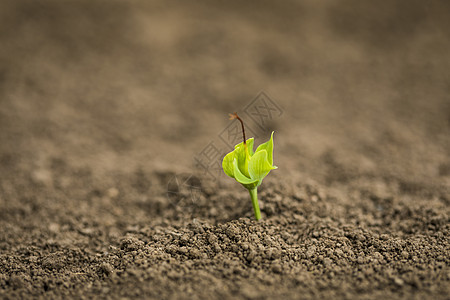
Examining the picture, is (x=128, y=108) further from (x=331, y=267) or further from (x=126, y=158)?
(x=331, y=267)

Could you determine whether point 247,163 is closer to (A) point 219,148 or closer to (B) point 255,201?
(B) point 255,201

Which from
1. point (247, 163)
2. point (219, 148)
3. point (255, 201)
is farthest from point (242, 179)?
point (219, 148)

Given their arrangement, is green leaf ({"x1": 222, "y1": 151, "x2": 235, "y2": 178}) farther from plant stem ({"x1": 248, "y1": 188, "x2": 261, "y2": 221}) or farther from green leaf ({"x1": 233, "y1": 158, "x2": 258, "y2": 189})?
plant stem ({"x1": 248, "y1": 188, "x2": 261, "y2": 221})

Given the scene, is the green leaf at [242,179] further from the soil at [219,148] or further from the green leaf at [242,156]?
the soil at [219,148]

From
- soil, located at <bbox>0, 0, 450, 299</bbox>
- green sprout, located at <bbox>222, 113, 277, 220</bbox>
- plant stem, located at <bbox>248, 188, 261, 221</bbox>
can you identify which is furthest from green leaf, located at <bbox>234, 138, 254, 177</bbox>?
soil, located at <bbox>0, 0, 450, 299</bbox>

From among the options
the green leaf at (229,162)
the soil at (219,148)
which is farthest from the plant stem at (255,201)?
the green leaf at (229,162)
